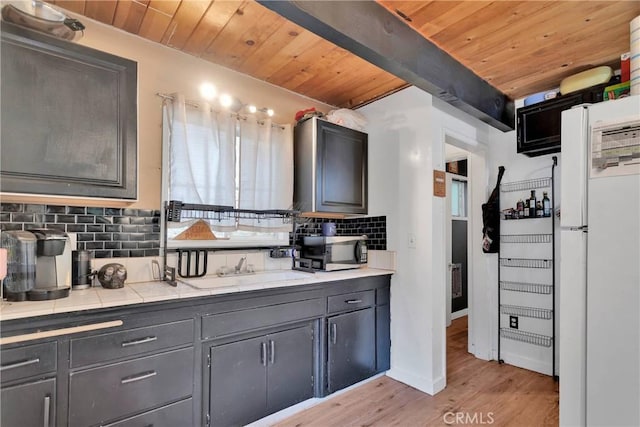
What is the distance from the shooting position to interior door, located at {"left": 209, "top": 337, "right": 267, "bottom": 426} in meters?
1.81

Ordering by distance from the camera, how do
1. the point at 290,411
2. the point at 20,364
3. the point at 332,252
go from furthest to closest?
the point at 332,252 → the point at 290,411 → the point at 20,364

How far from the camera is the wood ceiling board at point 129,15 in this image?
6.00 feet

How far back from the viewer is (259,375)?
1.97 m

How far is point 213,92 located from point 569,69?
2692 mm

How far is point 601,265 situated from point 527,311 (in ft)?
5.88

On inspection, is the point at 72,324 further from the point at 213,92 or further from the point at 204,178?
the point at 213,92

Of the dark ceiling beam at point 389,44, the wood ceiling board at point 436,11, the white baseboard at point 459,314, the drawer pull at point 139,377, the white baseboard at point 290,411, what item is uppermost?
the wood ceiling board at point 436,11

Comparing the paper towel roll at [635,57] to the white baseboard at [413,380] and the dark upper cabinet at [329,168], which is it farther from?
the white baseboard at [413,380]

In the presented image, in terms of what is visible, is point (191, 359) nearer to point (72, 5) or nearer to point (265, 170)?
point (265, 170)

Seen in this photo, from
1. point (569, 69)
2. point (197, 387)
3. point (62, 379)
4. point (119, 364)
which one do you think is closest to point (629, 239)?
point (569, 69)

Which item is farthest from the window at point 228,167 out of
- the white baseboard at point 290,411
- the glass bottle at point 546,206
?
the glass bottle at point 546,206

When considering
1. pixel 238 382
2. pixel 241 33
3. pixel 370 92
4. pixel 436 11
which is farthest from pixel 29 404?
pixel 370 92

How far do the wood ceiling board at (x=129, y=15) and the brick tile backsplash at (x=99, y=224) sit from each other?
1.14 meters

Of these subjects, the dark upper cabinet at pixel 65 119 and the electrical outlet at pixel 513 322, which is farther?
the electrical outlet at pixel 513 322
